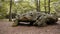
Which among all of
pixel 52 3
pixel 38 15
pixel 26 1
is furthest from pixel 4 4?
pixel 38 15

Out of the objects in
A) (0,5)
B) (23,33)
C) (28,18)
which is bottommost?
(23,33)

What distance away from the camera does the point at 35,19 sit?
7.84m

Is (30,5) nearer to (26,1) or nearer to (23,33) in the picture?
(26,1)

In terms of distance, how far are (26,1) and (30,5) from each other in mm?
1021

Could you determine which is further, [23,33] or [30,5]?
[30,5]

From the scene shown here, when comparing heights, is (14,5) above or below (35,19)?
above

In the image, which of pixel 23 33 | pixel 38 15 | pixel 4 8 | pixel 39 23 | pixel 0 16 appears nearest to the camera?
pixel 23 33

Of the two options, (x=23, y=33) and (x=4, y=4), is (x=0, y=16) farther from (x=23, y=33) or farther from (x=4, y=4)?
(x=23, y=33)

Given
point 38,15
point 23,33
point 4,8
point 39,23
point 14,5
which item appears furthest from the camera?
point 14,5

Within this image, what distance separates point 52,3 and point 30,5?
3364 mm

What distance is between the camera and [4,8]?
1708cm

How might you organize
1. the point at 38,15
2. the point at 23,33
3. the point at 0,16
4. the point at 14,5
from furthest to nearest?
1. the point at 14,5
2. the point at 0,16
3. the point at 38,15
4. the point at 23,33

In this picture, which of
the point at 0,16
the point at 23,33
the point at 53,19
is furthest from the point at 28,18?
the point at 0,16

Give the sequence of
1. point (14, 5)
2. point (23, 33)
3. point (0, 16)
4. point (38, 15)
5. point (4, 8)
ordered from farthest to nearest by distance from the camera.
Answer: point (14, 5)
point (4, 8)
point (0, 16)
point (38, 15)
point (23, 33)
